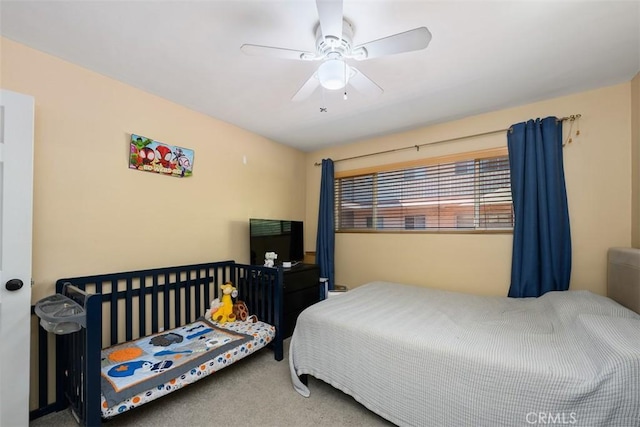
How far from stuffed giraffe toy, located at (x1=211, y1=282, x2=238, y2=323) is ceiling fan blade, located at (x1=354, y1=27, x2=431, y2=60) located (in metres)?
2.30

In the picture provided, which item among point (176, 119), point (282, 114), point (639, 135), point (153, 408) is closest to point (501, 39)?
point (639, 135)

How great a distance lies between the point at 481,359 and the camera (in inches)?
52.9

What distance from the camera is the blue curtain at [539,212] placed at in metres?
2.40

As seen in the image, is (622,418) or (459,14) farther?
(459,14)

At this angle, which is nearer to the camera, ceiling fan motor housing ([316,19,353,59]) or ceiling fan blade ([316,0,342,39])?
ceiling fan blade ([316,0,342,39])

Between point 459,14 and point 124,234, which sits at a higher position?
point 459,14

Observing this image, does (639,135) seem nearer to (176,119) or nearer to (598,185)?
(598,185)

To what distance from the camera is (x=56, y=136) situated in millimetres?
1887

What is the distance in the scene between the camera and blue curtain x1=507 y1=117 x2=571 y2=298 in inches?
94.3

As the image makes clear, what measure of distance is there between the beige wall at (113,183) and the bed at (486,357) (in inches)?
59.2

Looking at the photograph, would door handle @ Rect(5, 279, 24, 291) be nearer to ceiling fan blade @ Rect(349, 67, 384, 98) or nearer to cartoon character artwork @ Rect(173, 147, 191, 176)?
cartoon character artwork @ Rect(173, 147, 191, 176)

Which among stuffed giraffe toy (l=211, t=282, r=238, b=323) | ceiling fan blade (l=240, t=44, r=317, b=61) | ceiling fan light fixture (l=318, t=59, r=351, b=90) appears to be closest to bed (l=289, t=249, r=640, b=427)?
stuffed giraffe toy (l=211, t=282, r=238, b=323)

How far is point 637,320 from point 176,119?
11.9 feet

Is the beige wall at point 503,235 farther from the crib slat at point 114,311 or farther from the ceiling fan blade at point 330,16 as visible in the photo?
the crib slat at point 114,311
